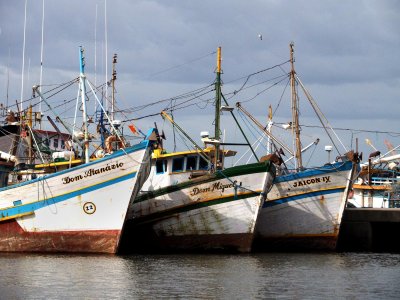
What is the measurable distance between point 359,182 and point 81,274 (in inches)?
994

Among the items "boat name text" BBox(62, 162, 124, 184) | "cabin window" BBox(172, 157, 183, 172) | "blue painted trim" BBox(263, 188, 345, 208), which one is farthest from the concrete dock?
"boat name text" BBox(62, 162, 124, 184)

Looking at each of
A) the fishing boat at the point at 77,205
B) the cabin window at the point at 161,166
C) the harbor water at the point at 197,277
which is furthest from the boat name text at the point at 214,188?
the cabin window at the point at 161,166

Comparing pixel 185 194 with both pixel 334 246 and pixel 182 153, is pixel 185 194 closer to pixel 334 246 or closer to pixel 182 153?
pixel 182 153

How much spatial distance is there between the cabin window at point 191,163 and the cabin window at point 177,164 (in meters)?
0.25

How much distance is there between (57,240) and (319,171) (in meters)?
9.63

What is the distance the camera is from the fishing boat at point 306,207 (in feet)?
93.7

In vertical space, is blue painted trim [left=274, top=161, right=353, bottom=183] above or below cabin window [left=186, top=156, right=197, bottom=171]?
below

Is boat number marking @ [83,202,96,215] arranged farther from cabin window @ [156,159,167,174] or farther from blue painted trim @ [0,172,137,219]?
cabin window @ [156,159,167,174]

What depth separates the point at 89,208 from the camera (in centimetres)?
2486

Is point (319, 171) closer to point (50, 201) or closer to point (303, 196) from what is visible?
point (303, 196)

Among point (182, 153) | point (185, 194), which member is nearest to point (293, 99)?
point (182, 153)

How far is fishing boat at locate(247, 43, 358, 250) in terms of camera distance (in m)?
28.6

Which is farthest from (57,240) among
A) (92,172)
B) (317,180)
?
(317,180)

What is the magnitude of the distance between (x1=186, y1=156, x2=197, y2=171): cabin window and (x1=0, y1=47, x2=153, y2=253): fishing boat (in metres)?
4.29
